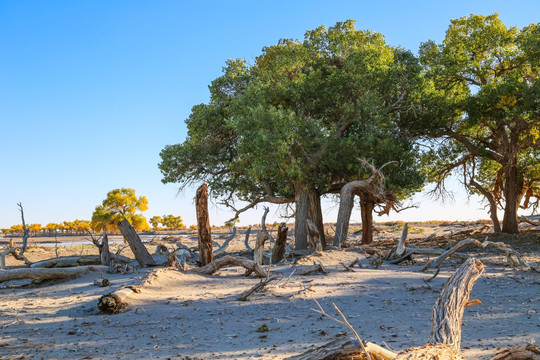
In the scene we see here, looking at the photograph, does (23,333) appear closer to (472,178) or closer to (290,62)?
(290,62)

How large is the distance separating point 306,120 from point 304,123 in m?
0.50

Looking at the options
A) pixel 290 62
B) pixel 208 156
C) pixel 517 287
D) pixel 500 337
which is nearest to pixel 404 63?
pixel 290 62

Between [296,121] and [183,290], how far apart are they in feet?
30.6

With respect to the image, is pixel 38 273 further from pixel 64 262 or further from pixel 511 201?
pixel 511 201

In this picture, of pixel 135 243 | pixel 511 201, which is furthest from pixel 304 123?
pixel 511 201

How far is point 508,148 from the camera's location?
20.5 m

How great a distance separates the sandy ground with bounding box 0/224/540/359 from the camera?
601cm

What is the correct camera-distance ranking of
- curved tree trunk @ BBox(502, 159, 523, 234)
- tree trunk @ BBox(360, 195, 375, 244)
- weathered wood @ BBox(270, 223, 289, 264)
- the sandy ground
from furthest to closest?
1. tree trunk @ BBox(360, 195, 375, 244)
2. curved tree trunk @ BBox(502, 159, 523, 234)
3. weathered wood @ BBox(270, 223, 289, 264)
4. the sandy ground

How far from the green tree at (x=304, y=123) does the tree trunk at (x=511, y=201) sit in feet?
17.3

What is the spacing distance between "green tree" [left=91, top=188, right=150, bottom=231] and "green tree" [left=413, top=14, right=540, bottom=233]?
3299 centimetres

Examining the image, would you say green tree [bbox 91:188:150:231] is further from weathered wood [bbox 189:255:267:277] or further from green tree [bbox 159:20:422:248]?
weathered wood [bbox 189:255:267:277]

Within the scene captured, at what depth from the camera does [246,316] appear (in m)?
7.70

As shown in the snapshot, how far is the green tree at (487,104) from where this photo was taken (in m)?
18.8

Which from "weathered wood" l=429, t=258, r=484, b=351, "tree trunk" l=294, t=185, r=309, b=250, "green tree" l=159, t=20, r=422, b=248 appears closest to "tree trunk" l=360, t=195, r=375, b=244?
"green tree" l=159, t=20, r=422, b=248
